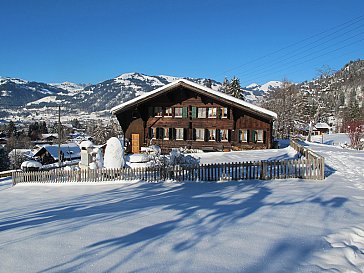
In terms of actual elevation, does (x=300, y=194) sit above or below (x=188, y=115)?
below

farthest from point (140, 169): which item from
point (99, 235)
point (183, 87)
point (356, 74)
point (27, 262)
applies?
point (356, 74)

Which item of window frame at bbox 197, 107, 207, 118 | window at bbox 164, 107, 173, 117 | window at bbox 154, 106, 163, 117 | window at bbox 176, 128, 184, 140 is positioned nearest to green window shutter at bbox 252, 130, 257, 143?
window frame at bbox 197, 107, 207, 118

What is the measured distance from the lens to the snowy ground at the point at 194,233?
215 inches

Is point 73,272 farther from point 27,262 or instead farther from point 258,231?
point 258,231

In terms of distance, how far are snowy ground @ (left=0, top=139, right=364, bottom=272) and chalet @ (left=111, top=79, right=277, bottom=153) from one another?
61.1 feet

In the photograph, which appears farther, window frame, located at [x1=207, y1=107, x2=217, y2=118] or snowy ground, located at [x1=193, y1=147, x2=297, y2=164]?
window frame, located at [x1=207, y1=107, x2=217, y2=118]

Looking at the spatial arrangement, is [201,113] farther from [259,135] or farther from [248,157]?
[248,157]

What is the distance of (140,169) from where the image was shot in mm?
16875

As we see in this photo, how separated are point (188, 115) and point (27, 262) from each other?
2696 centimetres

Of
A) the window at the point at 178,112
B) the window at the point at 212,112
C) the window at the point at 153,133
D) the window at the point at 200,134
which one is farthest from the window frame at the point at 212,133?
the window at the point at 153,133

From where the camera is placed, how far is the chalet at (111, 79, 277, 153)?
99.4 feet

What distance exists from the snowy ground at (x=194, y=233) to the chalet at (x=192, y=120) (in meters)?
18.6

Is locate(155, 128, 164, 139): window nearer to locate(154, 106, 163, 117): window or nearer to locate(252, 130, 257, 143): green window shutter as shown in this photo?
locate(154, 106, 163, 117): window

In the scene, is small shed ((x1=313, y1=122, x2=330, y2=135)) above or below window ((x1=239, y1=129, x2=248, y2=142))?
above
